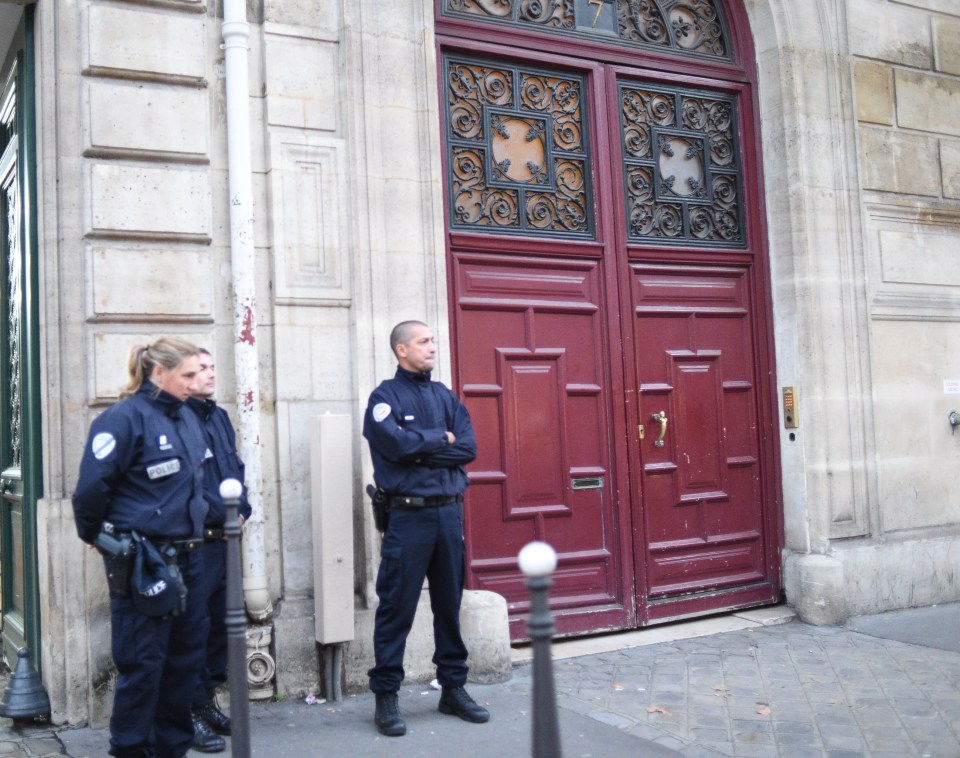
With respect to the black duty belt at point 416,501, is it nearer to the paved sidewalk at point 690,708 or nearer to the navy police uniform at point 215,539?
the navy police uniform at point 215,539

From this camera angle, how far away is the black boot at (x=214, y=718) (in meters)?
5.08

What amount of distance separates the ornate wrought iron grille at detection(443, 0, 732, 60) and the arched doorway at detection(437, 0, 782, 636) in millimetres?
16

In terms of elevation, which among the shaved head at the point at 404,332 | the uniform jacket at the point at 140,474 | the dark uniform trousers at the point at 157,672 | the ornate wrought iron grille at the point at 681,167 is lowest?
the dark uniform trousers at the point at 157,672

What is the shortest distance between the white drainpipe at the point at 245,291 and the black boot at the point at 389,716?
0.87 metres

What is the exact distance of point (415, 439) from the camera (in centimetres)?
509

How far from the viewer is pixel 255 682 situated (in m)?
5.54

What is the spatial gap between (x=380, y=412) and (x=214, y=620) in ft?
4.25

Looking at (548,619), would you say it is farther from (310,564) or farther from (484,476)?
(484,476)

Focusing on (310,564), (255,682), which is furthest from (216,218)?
(255,682)

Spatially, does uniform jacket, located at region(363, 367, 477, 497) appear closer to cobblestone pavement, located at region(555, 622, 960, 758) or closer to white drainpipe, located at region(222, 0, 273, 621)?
white drainpipe, located at region(222, 0, 273, 621)

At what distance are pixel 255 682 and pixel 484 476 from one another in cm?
194

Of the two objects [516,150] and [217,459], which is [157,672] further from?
[516,150]

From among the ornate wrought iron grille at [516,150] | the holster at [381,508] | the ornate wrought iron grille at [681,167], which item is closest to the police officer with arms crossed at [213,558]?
the holster at [381,508]

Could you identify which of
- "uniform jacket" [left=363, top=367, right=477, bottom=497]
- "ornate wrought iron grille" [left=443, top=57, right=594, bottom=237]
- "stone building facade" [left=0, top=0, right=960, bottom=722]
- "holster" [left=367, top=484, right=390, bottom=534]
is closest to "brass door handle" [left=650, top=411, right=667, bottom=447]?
"stone building facade" [left=0, top=0, right=960, bottom=722]
